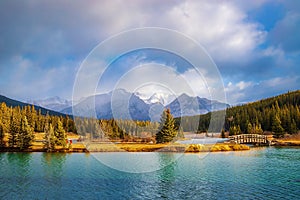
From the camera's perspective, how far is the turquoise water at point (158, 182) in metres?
30.3

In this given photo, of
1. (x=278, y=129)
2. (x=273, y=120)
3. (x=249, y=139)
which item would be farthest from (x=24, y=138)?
(x=273, y=120)

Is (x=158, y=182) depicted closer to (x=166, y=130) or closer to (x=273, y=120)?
(x=166, y=130)

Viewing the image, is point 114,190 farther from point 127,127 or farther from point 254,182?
point 127,127

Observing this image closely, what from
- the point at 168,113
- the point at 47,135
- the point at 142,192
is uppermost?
the point at 168,113

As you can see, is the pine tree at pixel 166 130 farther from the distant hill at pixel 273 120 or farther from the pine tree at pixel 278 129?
the distant hill at pixel 273 120

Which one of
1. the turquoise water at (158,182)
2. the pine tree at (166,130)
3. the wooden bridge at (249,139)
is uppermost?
the pine tree at (166,130)

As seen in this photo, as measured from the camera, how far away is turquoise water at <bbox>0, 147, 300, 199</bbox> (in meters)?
30.3

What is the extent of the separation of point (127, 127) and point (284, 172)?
10814cm

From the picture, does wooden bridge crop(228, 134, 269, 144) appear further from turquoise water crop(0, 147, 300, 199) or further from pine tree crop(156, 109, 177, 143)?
turquoise water crop(0, 147, 300, 199)

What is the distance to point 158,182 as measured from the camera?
36.5m

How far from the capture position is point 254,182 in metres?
35.6

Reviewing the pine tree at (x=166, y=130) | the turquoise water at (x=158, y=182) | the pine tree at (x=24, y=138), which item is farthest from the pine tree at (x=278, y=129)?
the pine tree at (x=24, y=138)

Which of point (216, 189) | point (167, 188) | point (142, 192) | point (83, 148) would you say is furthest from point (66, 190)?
point (83, 148)

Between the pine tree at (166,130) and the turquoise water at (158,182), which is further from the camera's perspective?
the pine tree at (166,130)
